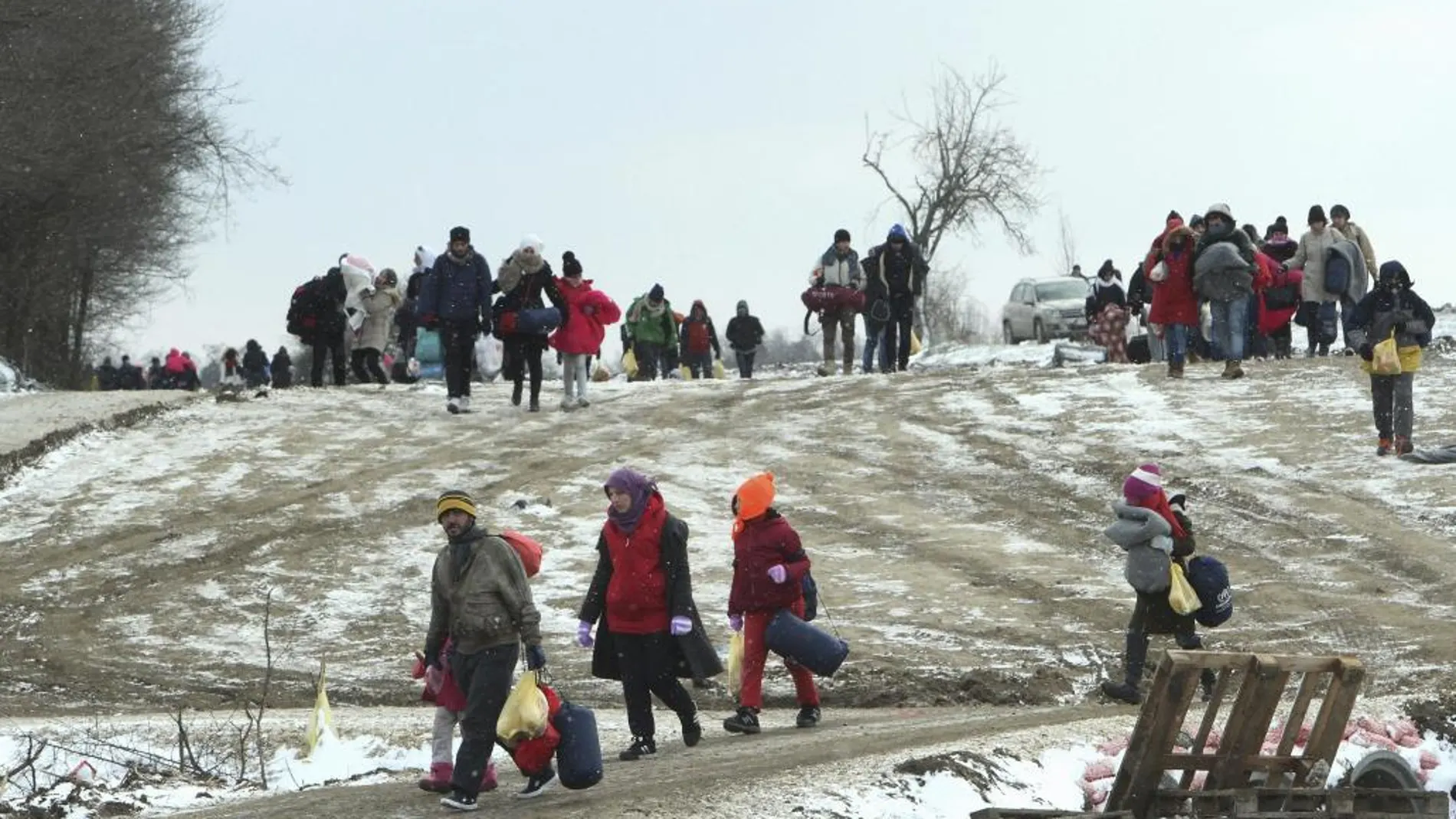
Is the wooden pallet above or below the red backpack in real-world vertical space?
below

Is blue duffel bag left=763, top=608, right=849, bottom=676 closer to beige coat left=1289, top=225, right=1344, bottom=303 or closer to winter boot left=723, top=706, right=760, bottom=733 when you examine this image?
winter boot left=723, top=706, right=760, bottom=733

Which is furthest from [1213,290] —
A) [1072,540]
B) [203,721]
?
[203,721]

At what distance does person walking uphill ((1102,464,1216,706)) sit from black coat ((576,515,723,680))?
3208 millimetres

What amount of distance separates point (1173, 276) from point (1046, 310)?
61.2 feet

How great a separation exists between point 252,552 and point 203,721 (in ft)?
19.8

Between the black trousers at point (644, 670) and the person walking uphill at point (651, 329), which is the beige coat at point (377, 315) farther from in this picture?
the black trousers at point (644, 670)

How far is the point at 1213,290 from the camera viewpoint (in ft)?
80.3

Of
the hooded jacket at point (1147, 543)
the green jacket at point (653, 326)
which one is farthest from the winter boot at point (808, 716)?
the green jacket at point (653, 326)

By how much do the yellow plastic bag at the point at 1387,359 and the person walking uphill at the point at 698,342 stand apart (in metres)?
16.4

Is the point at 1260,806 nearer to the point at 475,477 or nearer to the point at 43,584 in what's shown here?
the point at 43,584

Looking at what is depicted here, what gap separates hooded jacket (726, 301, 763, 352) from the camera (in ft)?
120

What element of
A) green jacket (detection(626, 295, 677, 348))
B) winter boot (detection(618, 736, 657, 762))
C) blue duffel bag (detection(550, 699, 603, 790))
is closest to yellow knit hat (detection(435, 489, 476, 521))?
blue duffel bag (detection(550, 699, 603, 790))

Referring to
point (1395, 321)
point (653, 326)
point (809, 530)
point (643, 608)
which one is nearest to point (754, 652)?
point (643, 608)

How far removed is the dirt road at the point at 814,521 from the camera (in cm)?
1598
